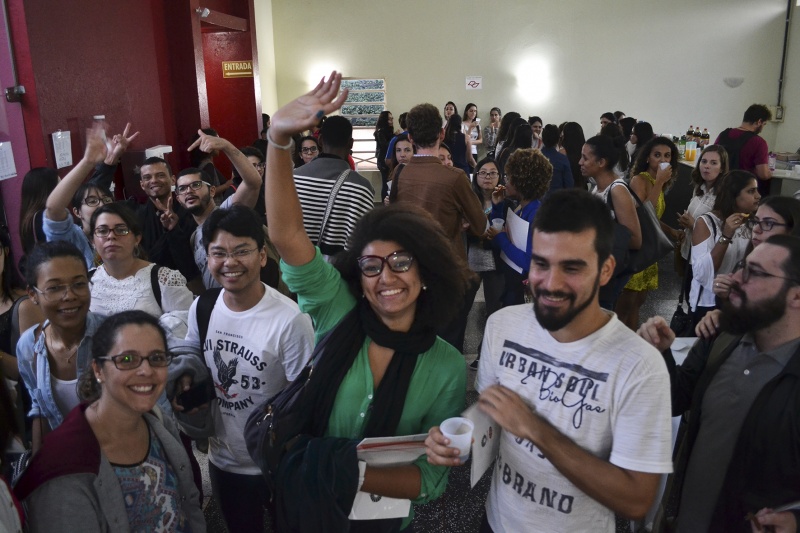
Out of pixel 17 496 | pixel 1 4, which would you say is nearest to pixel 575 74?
pixel 1 4

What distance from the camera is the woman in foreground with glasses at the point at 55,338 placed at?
2115 mm

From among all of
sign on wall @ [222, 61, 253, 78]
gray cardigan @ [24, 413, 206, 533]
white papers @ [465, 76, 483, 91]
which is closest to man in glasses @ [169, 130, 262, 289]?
gray cardigan @ [24, 413, 206, 533]

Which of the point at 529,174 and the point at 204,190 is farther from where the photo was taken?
the point at 529,174

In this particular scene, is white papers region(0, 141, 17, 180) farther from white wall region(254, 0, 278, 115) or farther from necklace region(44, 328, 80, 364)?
white wall region(254, 0, 278, 115)

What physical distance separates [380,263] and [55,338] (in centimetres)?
136

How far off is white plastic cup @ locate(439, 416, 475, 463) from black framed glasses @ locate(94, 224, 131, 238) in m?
1.91

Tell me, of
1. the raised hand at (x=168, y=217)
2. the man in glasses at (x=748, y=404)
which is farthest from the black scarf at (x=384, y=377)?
the raised hand at (x=168, y=217)

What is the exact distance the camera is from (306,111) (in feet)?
5.13

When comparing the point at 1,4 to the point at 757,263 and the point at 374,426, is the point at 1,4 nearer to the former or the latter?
the point at 374,426

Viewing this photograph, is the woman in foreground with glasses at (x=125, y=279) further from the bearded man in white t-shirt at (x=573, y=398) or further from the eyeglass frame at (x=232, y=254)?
the bearded man in white t-shirt at (x=573, y=398)

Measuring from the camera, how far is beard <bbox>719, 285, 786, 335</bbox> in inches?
70.5

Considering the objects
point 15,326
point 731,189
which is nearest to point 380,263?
point 15,326

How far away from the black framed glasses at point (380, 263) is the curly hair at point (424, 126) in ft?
7.93

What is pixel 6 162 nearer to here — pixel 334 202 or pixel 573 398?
pixel 334 202
